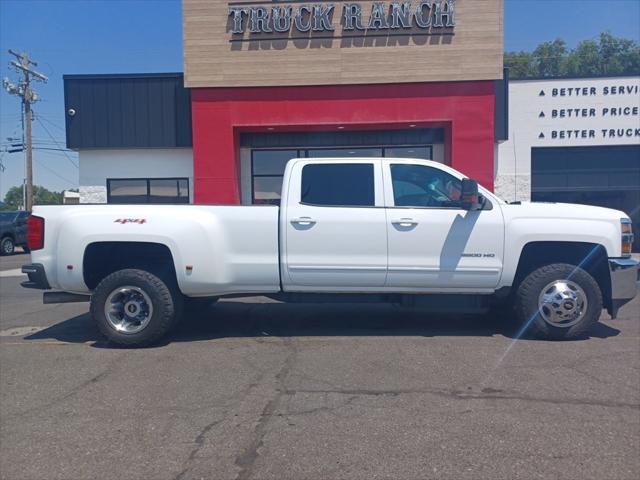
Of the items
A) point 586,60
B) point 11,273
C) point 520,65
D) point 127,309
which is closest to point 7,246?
point 11,273

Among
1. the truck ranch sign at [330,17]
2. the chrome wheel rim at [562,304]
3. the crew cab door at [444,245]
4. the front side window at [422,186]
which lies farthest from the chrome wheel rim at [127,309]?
the truck ranch sign at [330,17]

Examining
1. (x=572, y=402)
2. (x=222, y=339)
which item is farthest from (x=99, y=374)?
(x=572, y=402)

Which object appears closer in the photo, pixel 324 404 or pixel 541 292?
pixel 324 404

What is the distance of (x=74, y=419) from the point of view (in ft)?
16.0

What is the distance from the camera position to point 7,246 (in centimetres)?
2542

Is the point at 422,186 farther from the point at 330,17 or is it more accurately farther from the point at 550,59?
the point at 550,59

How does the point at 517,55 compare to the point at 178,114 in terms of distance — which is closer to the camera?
the point at 178,114

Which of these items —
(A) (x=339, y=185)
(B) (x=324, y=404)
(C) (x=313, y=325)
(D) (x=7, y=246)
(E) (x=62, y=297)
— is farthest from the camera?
(D) (x=7, y=246)

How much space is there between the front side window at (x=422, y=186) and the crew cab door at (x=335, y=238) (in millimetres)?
225

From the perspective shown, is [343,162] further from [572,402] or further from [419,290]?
[572,402]

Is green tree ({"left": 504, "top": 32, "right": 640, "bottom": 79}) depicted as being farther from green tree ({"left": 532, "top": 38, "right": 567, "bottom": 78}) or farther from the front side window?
the front side window

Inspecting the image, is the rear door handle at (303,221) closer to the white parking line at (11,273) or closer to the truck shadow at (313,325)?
the truck shadow at (313,325)

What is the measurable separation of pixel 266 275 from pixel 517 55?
52824 mm

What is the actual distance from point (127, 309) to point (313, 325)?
2373 mm
